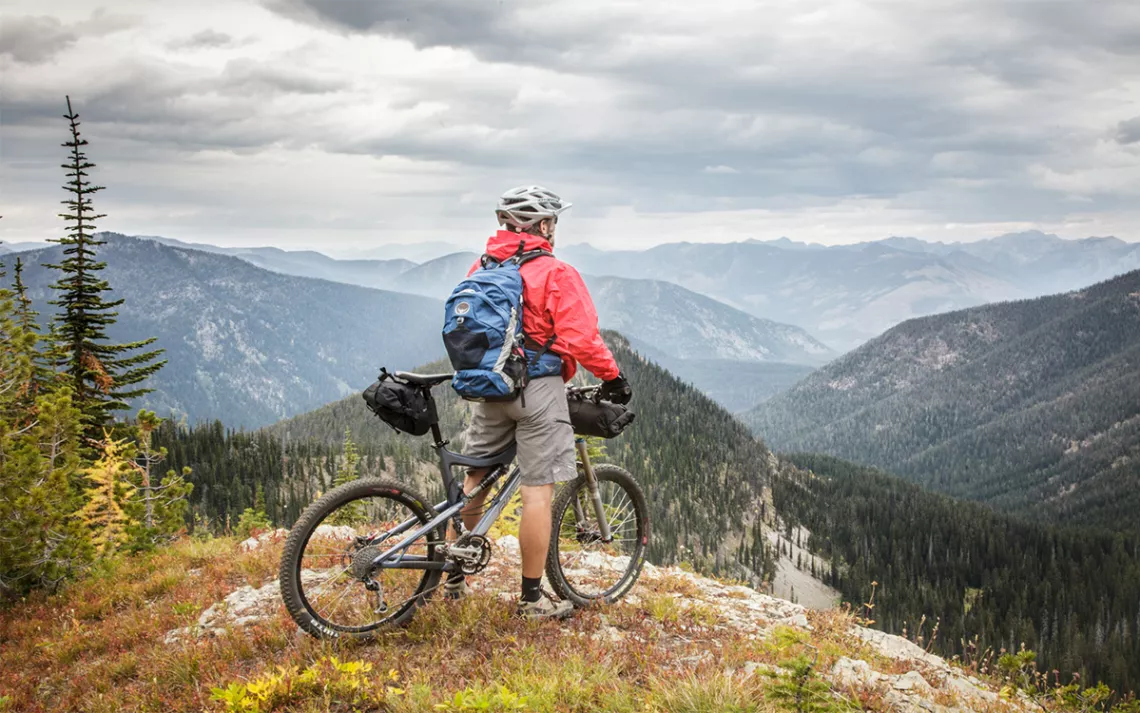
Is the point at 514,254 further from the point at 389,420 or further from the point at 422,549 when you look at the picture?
the point at 422,549

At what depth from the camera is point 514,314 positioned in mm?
6309

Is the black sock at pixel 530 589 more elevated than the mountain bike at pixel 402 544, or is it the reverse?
the mountain bike at pixel 402 544

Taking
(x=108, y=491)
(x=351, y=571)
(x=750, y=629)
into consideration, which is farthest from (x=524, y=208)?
(x=108, y=491)

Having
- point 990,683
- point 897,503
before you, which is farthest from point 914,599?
point 990,683

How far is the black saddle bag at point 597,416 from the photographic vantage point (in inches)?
286

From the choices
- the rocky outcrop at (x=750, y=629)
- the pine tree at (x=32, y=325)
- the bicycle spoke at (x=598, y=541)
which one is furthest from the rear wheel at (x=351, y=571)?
the pine tree at (x=32, y=325)

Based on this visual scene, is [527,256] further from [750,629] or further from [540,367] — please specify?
[750,629]

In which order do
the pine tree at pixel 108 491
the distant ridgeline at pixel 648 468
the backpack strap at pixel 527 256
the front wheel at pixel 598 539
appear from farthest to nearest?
the distant ridgeline at pixel 648 468 < the pine tree at pixel 108 491 < the front wheel at pixel 598 539 < the backpack strap at pixel 527 256

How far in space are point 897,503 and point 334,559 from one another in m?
185

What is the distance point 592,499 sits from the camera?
7.90m

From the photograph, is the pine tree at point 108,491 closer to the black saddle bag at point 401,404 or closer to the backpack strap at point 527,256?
the black saddle bag at point 401,404

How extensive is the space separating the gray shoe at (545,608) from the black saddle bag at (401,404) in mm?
2138

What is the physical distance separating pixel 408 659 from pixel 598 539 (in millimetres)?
2531

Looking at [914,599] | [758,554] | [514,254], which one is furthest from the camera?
[758,554]
